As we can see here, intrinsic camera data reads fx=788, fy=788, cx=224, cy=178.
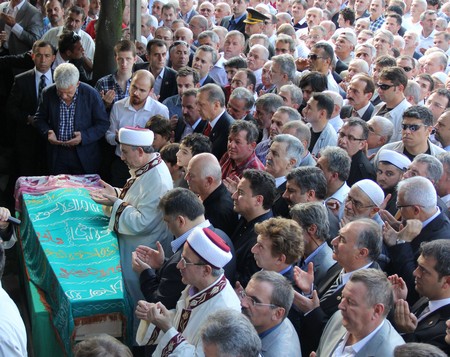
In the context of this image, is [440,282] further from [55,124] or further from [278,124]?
[55,124]

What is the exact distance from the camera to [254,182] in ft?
18.6

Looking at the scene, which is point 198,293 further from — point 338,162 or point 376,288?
point 338,162

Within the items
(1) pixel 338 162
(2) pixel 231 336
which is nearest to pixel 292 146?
(1) pixel 338 162

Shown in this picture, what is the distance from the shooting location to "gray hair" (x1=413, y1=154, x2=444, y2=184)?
614 cm

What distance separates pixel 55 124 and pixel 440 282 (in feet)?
16.6

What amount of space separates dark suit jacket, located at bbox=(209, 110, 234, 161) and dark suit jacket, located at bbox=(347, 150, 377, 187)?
1323 millimetres

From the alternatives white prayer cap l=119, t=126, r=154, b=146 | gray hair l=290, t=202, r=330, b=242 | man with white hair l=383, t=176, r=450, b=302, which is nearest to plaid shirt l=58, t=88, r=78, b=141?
white prayer cap l=119, t=126, r=154, b=146

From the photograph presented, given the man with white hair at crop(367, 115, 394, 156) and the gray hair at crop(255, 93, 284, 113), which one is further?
the gray hair at crop(255, 93, 284, 113)

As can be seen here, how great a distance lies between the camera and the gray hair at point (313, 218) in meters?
5.29

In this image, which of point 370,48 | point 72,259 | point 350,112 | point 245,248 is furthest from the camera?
point 370,48

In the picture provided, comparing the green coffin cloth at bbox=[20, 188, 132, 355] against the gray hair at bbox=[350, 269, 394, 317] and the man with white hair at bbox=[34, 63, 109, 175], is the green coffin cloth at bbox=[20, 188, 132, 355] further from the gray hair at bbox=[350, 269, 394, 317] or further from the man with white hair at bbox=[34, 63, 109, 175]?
the gray hair at bbox=[350, 269, 394, 317]

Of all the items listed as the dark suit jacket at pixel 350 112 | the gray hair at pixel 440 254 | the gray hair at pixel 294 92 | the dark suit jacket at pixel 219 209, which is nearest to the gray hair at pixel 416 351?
the gray hair at pixel 440 254

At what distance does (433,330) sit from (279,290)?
35.3 inches

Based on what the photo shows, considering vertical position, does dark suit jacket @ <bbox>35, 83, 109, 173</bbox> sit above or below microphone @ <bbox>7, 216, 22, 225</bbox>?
below
